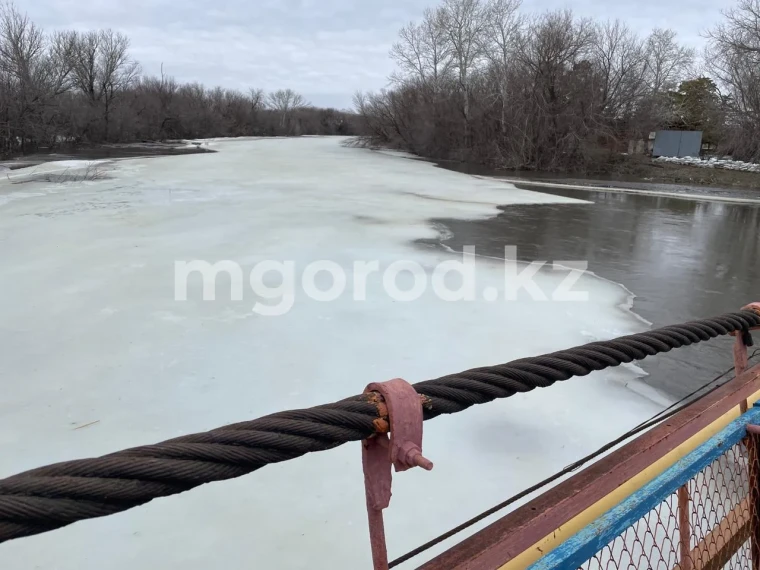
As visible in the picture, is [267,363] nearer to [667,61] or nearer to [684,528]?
[684,528]

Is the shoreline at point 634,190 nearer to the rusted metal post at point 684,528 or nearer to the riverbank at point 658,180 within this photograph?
the riverbank at point 658,180

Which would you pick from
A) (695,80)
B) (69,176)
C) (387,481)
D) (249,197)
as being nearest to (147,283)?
(387,481)

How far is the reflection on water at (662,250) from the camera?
15.6ft

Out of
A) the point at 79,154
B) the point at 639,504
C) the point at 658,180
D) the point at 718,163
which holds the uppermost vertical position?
the point at 718,163

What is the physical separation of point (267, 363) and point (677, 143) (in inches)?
1294

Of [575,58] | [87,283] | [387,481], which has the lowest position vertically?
[87,283]

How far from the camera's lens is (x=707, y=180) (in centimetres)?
2108

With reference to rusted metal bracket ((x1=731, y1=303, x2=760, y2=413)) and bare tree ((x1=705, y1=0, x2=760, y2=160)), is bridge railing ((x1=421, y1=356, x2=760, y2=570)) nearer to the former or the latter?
rusted metal bracket ((x1=731, y1=303, x2=760, y2=413))

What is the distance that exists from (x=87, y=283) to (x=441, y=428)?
4.32 meters

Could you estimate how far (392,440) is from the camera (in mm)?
897

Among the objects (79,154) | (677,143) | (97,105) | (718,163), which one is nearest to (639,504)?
(718,163)

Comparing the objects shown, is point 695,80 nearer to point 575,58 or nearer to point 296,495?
point 575,58

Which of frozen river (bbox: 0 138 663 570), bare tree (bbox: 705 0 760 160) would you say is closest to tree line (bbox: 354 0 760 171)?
bare tree (bbox: 705 0 760 160)

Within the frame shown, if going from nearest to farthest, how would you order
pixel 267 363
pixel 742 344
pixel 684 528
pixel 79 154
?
pixel 684 528 → pixel 742 344 → pixel 267 363 → pixel 79 154
